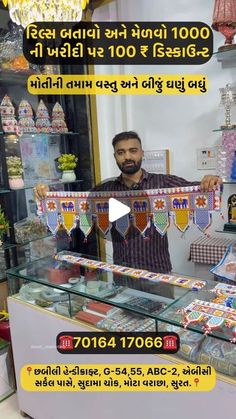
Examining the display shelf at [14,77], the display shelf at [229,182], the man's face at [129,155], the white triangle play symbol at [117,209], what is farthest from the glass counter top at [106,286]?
the display shelf at [14,77]

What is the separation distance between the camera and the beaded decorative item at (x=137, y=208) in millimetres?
1746

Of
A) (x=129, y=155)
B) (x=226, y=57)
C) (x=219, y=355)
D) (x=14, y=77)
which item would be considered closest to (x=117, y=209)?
(x=129, y=155)

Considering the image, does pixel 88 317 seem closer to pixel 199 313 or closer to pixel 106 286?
pixel 106 286

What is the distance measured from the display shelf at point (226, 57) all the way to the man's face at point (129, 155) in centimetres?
84

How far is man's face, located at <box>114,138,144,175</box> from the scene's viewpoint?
80.9 inches

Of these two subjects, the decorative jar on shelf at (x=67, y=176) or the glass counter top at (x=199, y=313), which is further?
the decorative jar on shelf at (x=67, y=176)

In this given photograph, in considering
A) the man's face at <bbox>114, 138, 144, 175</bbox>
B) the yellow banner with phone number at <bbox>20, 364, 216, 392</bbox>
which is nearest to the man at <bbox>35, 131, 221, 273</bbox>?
the man's face at <bbox>114, 138, 144, 175</bbox>

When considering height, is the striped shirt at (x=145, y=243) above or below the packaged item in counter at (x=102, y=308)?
above

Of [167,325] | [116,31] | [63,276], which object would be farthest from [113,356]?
[116,31]

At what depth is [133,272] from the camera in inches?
62.7

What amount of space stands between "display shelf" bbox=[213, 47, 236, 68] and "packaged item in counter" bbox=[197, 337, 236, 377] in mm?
1801

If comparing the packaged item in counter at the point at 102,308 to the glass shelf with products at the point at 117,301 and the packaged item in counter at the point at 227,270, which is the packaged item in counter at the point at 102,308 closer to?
the glass shelf with products at the point at 117,301

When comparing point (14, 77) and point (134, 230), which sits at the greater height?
point (14, 77)

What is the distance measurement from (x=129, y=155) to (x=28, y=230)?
3.54 ft
